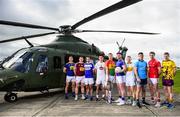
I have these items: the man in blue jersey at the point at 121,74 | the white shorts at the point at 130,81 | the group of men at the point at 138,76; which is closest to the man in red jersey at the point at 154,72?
the group of men at the point at 138,76

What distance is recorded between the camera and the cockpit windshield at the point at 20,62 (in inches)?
521

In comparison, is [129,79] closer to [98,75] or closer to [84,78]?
[98,75]

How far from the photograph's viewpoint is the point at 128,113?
9.34 metres

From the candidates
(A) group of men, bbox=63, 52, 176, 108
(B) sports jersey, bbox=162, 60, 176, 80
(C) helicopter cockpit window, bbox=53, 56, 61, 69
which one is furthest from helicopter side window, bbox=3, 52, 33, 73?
(B) sports jersey, bbox=162, 60, 176, 80

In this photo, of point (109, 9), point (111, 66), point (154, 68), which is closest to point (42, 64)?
point (111, 66)

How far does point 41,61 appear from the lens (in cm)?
1434

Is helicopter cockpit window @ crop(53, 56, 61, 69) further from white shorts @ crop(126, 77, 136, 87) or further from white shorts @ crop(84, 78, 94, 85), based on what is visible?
white shorts @ crop(126, 77, 136, 87)

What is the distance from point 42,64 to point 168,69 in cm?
587

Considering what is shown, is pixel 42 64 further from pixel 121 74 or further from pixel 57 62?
pixel 121 74

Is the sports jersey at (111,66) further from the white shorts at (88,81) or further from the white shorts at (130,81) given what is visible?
the white shorts at (88,81)

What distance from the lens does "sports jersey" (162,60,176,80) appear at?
419 inches

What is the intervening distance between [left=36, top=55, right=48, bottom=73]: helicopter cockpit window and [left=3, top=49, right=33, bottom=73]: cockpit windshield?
0.51m

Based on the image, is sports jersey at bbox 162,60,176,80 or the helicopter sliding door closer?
sports jersey at bbox 162,60,176,80

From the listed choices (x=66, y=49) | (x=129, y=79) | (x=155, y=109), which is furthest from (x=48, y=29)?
(x=155, y=109)
